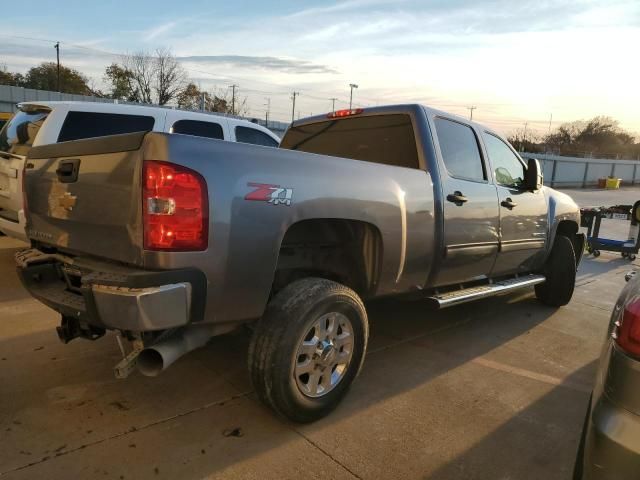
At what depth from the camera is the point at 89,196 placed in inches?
106

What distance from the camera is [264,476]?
8.26ft

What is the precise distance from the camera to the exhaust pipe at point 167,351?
2477 mm

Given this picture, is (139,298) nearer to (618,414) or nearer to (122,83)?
(618,414)

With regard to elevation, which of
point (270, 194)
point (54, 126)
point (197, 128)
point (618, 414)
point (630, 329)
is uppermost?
point (197, 128)

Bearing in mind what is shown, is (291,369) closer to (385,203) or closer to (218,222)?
(218,222)

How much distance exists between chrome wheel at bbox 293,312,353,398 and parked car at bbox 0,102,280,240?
4.04 metres

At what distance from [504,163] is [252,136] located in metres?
4.17

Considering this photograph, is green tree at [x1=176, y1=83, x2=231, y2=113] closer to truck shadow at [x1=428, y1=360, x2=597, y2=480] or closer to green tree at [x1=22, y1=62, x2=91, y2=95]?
green tree at [x1=22, y1=62, x2=91, y2=95]

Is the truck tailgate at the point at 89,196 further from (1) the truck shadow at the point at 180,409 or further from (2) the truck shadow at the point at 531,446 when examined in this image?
(2) the truck shadow at the point at 531,446

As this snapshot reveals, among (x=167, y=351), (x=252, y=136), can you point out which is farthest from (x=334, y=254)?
(x=252, y=136)

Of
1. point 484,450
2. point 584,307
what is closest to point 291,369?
point 484,450

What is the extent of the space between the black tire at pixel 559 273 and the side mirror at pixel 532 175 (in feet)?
3.74

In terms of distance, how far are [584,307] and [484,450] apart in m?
3.88

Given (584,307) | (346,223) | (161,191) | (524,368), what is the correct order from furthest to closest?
(584,307), (524,368), (346,223), (161,191)
